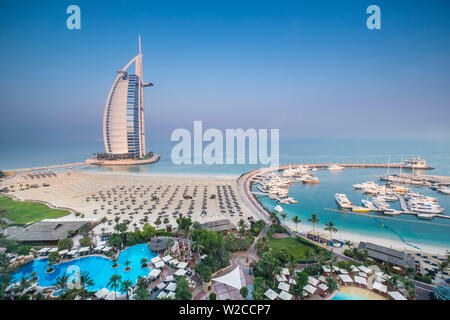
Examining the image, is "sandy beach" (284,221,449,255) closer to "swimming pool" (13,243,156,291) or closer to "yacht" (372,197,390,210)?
"yacht" (372,197,390,210)

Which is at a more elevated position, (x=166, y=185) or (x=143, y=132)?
(x=143, y=132)

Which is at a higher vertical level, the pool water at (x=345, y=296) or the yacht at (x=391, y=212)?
the pool water at (x=345, y=296)

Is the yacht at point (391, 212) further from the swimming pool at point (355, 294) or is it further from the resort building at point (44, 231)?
the resort building at point (44, 231)

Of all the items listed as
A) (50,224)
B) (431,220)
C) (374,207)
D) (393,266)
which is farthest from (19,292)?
(431,220)

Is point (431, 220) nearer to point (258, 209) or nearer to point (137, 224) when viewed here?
point (258, 209)

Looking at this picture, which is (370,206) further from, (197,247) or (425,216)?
(197,247)

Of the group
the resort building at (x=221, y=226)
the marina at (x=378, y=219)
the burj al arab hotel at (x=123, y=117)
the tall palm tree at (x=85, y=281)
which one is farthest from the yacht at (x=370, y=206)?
the burj al arab hotel at (x=123, y=117)

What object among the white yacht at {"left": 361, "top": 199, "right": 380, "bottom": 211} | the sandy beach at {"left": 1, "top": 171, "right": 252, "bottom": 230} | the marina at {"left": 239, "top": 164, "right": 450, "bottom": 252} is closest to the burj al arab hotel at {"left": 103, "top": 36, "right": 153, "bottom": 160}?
the sandy beach at {"left": 1, "top": 171, "right": 252, "bottom": 230}
